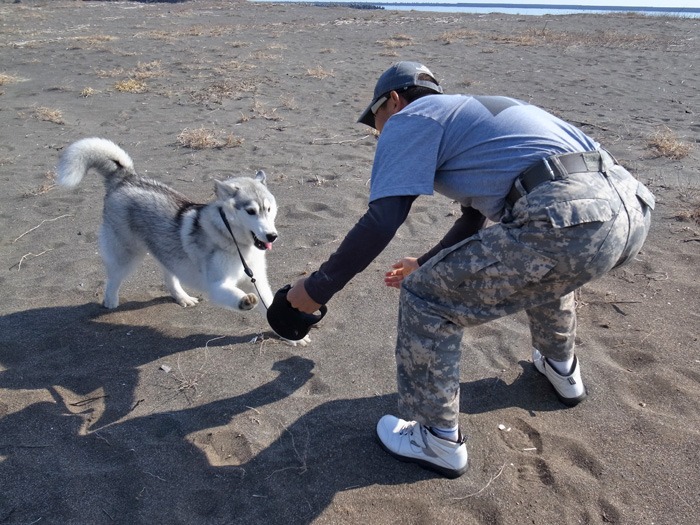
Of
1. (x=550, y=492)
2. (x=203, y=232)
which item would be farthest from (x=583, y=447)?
(x=203, y=232)

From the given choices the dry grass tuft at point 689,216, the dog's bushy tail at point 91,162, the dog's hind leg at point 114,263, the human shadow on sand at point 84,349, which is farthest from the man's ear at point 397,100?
the dry grass tuft at point 689,216

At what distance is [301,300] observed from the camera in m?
2.50

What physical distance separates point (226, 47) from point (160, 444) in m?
15.7

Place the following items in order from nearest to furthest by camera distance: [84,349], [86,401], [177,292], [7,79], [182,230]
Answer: [86,401] < [84,349] < [182,230] < [177,292] < [7,79]

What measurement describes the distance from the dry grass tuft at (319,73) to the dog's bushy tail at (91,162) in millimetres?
8542

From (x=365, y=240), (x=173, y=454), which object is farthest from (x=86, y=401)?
(x=365, y=240)

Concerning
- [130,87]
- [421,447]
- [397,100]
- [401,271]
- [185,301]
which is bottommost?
[185,301]

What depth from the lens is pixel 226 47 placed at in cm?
1641

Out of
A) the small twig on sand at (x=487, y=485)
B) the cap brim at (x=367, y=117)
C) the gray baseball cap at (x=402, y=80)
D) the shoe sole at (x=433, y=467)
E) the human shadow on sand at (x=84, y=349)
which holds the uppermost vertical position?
the gray baseball cap at (x=402, y=80)

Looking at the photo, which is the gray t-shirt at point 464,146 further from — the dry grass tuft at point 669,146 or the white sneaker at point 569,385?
the dry grass tuft at point 669,146

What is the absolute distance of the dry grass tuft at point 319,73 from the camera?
487 inches

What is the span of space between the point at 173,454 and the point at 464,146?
7.06 feet

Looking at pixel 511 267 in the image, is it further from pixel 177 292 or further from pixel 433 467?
pixel 177 292

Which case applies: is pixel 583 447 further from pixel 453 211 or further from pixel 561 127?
pixel 453 211
